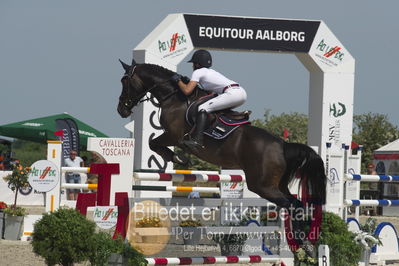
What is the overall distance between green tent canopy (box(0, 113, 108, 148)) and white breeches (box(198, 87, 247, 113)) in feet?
36.8

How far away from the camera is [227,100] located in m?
6.80

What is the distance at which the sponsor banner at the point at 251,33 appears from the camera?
527 inches

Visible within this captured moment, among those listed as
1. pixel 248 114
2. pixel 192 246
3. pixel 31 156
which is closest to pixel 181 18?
pixel 192 246

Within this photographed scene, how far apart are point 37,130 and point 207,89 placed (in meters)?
11.5

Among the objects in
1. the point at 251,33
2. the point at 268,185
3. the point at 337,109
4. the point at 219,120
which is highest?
the point at 251,33

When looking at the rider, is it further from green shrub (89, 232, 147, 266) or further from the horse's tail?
green shrub (89, 232, 147, 266)

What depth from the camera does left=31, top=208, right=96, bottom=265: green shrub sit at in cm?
538

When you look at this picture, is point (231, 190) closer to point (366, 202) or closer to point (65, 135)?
point (366, 202)

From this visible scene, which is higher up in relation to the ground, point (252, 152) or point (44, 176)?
point (252, 152)

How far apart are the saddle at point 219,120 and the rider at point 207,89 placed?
0.18ft

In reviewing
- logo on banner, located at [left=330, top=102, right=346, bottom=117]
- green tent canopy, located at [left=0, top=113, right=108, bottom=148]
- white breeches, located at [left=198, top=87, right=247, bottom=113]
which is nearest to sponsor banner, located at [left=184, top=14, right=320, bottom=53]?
logo on banner, located at [left=330, top=102, right=346, bottom=117]

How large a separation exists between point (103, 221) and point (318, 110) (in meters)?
9.21

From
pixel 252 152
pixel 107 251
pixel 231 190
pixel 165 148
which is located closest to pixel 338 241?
pixel 252 152

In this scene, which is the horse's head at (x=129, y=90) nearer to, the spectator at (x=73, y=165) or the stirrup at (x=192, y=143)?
the stirrup at (x=192, y=143)
